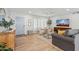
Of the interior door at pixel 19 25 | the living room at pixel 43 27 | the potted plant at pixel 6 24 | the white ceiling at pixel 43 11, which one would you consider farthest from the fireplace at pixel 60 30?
the potted plant at pixel 6 24

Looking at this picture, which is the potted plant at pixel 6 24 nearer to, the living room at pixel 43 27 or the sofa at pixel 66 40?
the living room at pixel 43 27

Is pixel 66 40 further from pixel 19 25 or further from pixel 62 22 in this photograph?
pixel 19 25

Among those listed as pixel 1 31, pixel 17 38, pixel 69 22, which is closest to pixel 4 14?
pixel 1 31

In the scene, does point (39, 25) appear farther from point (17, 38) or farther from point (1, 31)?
point (1, 31)

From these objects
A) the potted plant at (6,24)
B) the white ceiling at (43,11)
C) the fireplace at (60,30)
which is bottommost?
the fireplace at (60,30)

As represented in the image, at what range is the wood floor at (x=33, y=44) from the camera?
2.25 metres

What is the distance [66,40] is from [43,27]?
51 cm

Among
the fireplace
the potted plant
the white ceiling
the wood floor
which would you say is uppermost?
the white ceiling

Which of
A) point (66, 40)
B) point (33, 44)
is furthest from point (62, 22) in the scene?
point (33, 44)

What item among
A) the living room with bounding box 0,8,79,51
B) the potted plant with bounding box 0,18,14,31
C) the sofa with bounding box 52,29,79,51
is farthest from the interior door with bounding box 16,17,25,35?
the sofa with bounding box 52,29,79,51

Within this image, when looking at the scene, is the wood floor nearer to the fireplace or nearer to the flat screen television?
the fireplace

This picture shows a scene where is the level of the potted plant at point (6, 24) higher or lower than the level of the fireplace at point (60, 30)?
higher

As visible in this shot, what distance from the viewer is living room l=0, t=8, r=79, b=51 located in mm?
2188

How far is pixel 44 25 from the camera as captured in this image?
2229 millimetres
